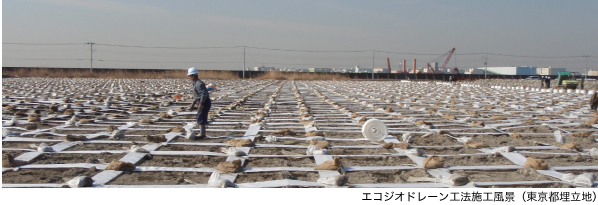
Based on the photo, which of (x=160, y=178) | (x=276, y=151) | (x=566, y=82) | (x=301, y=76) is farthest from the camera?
(x=301, y=76)

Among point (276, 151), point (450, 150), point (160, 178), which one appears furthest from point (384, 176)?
point (160, 178)

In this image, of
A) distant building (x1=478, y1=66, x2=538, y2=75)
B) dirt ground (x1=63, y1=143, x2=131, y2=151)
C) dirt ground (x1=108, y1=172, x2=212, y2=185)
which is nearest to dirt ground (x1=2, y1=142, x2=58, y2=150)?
dirt ground (x1=63, y1=143, x2=131, y2=151)

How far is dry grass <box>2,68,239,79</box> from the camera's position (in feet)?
96.1

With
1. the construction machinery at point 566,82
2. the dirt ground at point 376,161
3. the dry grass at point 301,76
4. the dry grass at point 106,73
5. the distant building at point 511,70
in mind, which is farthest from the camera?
the distant building at point 511,70

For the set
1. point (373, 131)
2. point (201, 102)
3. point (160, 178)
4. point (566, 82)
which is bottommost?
point (160, 178)

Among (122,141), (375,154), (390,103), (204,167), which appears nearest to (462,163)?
(375,154)

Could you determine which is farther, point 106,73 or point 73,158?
point 106,73

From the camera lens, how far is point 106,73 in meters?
31.5

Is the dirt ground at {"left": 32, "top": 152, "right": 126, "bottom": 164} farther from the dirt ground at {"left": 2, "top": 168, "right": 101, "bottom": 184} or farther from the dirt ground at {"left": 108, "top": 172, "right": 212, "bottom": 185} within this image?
the dirt ground at {"left": 108, "top": 172, "right": 212, "bottom": 185}

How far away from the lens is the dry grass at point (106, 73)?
2928cm

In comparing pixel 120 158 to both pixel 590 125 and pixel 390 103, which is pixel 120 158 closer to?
pixel 590 125

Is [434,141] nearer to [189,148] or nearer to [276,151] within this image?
[276,151]

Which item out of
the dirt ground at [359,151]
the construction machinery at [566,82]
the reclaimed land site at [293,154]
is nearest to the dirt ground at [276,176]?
the reclaimed land site at [293,154]

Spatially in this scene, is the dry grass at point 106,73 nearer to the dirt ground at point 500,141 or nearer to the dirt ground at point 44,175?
the dirt ground at point 500,141
